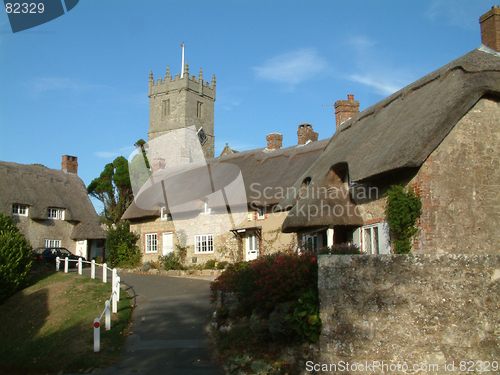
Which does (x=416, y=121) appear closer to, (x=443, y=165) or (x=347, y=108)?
(x=443, y=165)

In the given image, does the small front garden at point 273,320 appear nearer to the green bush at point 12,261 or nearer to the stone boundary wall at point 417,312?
the stone boundary wall at point 417,312

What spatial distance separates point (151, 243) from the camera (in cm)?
2733

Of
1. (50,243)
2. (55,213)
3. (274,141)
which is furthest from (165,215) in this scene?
(55,213)

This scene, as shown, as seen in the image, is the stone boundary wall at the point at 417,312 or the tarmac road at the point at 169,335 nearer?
the stone boundary wall at the point at 417,312

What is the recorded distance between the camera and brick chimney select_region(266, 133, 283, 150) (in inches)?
1090

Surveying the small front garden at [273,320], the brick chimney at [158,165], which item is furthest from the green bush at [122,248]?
the small front garden at [273,320]

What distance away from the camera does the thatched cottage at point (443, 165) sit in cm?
1010

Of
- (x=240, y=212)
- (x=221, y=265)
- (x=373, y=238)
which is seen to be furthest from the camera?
(x=240, y=212)

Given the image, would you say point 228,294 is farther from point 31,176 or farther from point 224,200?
point 31,176

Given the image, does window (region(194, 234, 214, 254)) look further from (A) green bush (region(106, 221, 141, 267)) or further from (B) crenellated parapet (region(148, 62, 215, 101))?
(B) crenellated parapet (region(148, 62, 215, 101))

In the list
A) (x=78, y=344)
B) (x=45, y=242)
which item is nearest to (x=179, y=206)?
(x=45, y=242)

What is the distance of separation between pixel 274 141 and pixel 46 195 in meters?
16.3

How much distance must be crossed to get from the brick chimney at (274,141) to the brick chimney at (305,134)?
4.96ft

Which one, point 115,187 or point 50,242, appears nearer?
point 50,242
